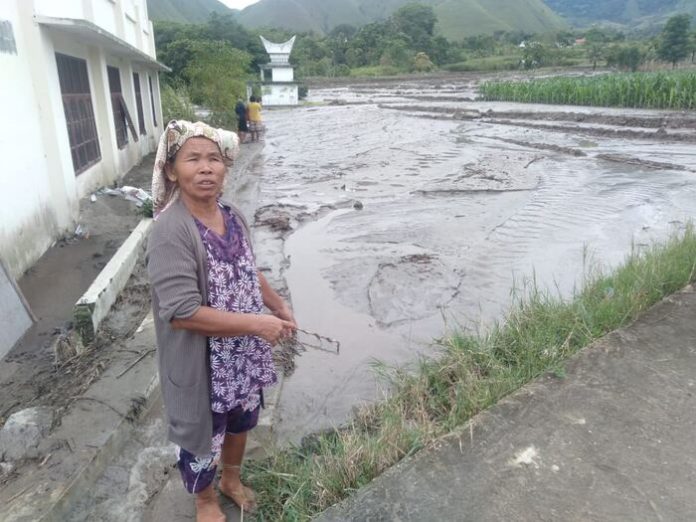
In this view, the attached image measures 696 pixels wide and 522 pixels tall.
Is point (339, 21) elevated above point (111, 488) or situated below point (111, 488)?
above

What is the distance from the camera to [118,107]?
11.0 metres

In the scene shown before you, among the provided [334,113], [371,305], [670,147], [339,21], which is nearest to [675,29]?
[334,113]

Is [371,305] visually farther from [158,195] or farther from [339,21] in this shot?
[339,21]

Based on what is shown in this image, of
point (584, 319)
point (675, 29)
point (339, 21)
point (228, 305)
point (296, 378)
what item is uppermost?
point (339, 21)

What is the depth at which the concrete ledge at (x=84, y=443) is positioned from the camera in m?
2.50

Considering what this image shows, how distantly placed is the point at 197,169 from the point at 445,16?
17193 centimetres

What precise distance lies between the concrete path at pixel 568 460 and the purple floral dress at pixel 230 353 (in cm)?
55

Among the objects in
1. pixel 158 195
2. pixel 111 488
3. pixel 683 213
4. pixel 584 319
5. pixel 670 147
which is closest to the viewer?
pixel 158 195

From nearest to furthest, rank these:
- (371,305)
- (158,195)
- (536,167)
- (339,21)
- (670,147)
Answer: (158,195) < (371,305) < (536,167) < (670,147) < (339,21)

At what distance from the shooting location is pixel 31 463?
2777mm

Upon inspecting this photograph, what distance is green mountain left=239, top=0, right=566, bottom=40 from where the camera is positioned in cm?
14735

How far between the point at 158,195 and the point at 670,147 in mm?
16154

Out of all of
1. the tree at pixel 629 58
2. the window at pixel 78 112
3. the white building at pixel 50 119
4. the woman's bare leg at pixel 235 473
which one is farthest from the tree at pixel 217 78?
the tree at pixel 629 58

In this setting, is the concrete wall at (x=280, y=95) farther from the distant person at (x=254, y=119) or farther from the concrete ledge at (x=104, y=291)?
the concrete ledge at (x=104, y=291)
